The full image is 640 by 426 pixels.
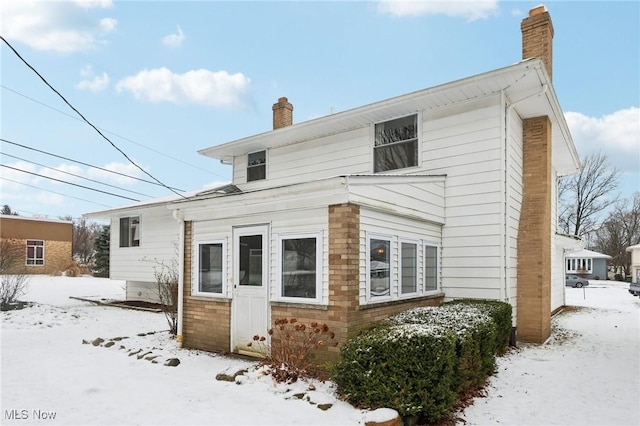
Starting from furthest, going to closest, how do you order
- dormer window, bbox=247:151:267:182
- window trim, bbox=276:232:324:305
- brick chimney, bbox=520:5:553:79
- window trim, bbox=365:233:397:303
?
dormer window, bbox=247:151:267:182 → brick chimney, bbox=520:5:553:79 → window trim, bbox=365:233:397:303 → window trim, bbox=276:232:324:305

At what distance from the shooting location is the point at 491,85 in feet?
26.6

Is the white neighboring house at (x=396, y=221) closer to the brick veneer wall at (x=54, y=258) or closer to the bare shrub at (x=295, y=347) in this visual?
the bare shrub at (x=295, y=347)

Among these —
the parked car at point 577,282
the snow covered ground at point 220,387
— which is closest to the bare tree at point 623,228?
the parked car at point 577,282

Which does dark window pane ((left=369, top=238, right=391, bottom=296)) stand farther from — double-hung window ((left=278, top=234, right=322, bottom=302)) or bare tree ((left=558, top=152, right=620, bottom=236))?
bare tree ((left=558, top=152, right=620, bottom=236))

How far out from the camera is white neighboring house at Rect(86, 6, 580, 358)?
6.17 m

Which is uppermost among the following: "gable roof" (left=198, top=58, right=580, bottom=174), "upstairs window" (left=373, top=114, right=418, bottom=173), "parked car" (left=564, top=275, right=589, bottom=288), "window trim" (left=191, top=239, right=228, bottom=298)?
"gable roof" (left=198, top=58, right=580, bottom=174)

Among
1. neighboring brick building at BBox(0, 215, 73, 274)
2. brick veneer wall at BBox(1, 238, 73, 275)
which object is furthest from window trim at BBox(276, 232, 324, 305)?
brick veneer wall at BBox(1, 238, 73, 275)

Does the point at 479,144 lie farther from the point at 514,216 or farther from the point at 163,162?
the point at 163,162

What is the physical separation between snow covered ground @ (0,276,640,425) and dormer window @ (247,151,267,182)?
572 centimetres

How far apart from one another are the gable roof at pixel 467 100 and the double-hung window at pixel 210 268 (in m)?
4.55

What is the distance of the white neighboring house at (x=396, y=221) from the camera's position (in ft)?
20.2

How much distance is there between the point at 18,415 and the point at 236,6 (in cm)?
997

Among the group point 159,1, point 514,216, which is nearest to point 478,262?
point 514,216

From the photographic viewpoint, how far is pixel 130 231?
55.1 feet
